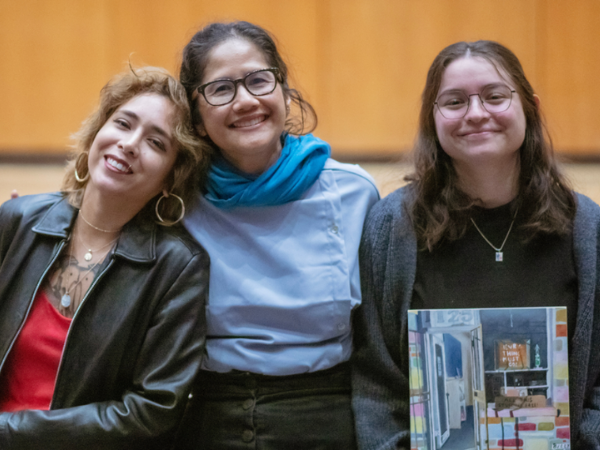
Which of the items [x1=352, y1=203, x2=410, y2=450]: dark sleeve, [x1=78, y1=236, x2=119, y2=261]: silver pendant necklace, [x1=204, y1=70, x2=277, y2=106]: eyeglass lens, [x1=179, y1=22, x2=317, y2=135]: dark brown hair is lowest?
[x1=352, y1=203, x2=410, y2=450]: dark sleeve

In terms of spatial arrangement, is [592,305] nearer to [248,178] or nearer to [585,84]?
[248,178]

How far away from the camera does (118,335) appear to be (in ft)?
4.93

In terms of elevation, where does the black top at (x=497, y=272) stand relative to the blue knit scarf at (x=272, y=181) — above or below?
below

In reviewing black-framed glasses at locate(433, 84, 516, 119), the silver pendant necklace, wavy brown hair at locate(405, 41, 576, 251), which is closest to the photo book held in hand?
wavy brown hair at locate(405, 41, 576, 251)

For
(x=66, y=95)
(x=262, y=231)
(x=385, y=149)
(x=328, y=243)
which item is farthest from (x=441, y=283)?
(x=66, y=95)

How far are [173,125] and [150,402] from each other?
2.52 ft

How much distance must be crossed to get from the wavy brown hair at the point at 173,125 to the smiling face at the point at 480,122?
0.73 metres

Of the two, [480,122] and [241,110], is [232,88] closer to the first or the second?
[241,110]

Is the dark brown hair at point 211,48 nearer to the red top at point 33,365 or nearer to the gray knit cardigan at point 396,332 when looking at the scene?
the gray knit cardigan at point 396,332

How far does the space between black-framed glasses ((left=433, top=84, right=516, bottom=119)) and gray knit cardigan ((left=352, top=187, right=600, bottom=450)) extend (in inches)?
11.2

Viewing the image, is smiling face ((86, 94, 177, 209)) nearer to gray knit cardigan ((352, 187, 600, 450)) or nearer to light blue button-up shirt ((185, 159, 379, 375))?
light blue button-up shirt ((185, 159, 379, 375))

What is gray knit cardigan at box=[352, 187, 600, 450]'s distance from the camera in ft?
5.00

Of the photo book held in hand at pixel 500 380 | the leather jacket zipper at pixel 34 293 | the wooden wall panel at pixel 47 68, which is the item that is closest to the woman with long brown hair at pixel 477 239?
the photo book held in hand at pixel 500 380

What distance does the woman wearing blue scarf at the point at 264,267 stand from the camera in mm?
1600
